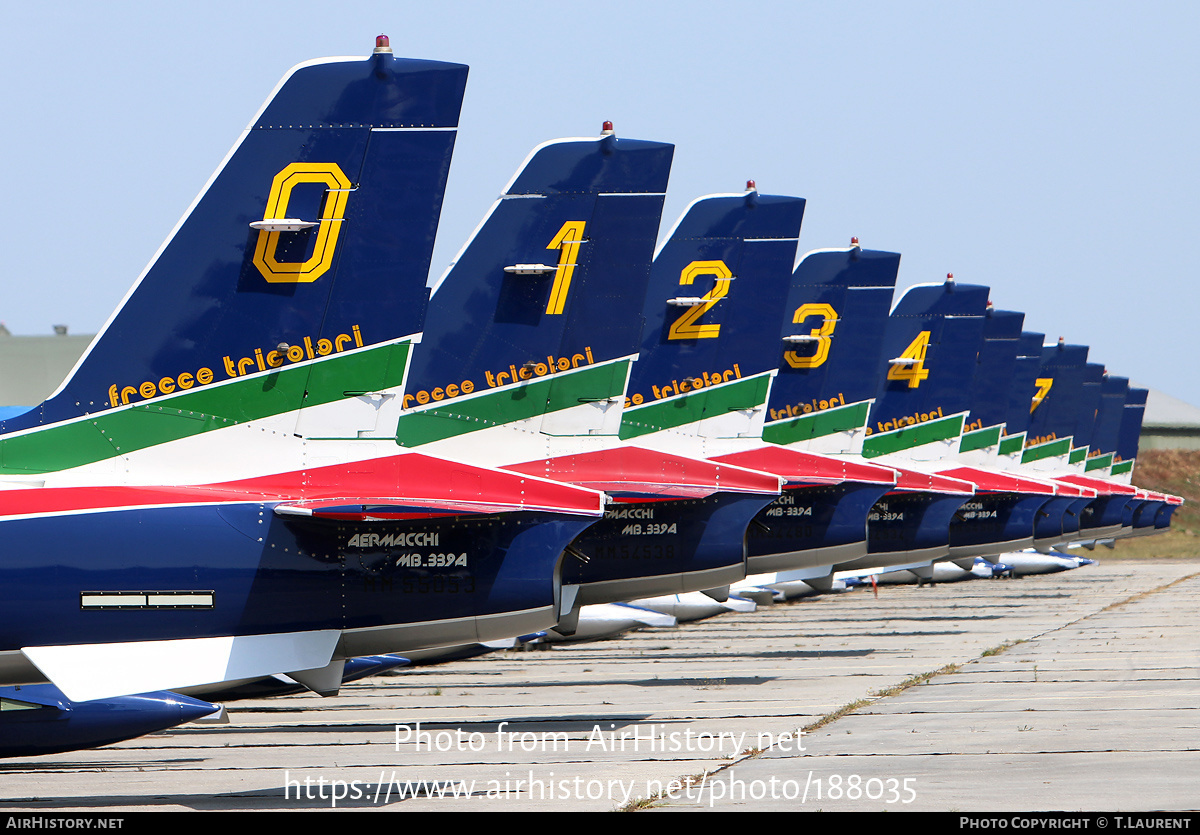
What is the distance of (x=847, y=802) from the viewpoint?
10703mm

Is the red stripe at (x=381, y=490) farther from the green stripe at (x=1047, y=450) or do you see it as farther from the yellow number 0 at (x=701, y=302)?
the green stripe at (x=1047, y=450)

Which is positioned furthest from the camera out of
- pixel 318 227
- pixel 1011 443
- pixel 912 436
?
pixel 1011 443

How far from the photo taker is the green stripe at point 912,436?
1095 inches

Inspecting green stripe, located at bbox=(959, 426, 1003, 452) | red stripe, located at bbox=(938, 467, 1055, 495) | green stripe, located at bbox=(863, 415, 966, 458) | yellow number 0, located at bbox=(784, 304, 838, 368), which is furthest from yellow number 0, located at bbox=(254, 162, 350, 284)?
green stripe, located at bbox=(959, 426, 1003, 452)

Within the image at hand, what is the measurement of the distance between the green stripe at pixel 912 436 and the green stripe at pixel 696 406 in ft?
24.6

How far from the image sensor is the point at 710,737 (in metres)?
14.4

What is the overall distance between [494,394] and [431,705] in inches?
164

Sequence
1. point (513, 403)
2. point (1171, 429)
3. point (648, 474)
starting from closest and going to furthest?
point (513, 403) → point (648, 474) → point (1171, 429)

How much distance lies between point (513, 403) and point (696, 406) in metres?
4.41

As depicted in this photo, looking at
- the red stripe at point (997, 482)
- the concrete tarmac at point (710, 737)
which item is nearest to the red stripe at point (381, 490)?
the concrete tarmac at point (710, 737)

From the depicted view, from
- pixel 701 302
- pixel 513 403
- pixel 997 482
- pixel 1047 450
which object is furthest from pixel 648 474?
pixel 1047 450

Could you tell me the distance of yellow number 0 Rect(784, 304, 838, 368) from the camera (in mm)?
23875

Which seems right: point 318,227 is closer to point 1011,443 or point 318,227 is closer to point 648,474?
point 648,474

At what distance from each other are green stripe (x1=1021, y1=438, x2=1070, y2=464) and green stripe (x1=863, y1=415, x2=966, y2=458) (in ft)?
40.9
